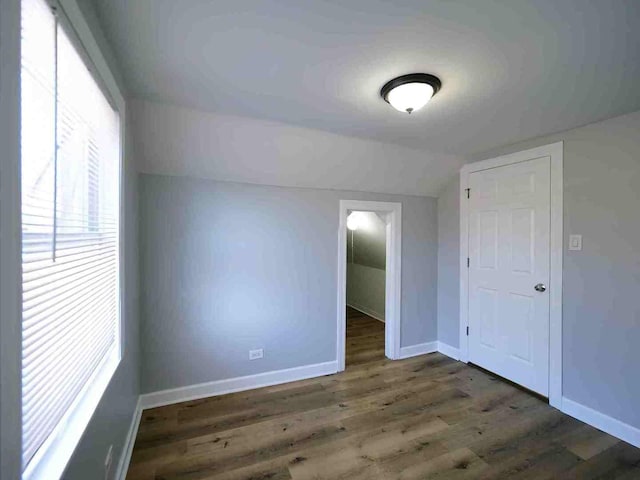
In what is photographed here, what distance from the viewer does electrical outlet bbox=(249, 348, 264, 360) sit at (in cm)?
262

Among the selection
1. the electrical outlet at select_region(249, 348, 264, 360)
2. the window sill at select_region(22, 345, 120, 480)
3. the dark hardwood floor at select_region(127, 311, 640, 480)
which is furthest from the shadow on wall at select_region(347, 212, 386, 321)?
the window sill at select_region(22, 345, 120, 480)

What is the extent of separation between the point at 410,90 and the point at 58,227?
170 centimetres

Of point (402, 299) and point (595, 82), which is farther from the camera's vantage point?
point (402, 299)

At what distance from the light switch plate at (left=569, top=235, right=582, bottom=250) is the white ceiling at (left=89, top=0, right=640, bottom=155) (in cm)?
88

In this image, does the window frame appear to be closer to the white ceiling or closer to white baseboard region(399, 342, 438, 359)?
the white ceiling

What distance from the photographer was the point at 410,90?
5.20 feet

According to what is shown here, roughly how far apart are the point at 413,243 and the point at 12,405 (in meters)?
3.28

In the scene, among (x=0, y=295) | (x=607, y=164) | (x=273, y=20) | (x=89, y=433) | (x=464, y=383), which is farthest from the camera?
(x=464, y=383)

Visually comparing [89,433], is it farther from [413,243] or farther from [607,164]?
[607,164]

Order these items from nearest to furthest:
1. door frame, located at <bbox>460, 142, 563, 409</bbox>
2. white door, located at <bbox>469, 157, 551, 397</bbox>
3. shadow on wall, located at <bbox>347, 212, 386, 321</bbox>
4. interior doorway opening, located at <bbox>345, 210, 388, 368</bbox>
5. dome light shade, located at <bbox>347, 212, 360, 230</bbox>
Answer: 1. door frame, located at <bbox>460, 142, 563, 409</bbox>
2. white door, located at <bbox>469, 157, 551, 397</bbox>
3. interior doorway opening, located at <bbox>345, 210, 388, 368</bbox>
4. shadow on wall, located at <bbox>347, 212, 386, 321</bbox>
5. dome light shade, located at <bbox>347, 212, 360, 230</bbox>

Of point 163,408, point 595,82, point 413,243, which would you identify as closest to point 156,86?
point 163,408

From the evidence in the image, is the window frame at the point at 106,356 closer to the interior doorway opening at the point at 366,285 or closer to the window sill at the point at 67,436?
the window sill at the point at 67,436

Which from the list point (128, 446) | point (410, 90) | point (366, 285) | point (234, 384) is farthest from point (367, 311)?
point (410, 90)

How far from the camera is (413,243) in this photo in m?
3.36
